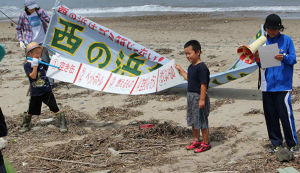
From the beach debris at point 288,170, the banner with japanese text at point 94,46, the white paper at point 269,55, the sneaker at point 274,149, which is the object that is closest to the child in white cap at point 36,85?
the banner with japanese text at point 94,46

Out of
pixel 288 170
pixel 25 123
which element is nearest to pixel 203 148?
pixel 288 170

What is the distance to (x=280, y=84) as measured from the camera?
4.30 metres

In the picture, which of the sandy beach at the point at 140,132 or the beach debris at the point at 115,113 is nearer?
the sandy beach at the point at 140,132

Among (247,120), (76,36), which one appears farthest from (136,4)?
(247,120)

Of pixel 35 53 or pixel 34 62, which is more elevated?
pixel 35 53

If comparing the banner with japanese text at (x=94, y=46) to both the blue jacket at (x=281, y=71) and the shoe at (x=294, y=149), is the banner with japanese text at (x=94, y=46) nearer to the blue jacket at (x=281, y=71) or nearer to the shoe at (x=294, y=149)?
the blue jacket at (x=281, y=71)

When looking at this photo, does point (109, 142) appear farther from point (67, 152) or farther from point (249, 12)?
point (249, 12)

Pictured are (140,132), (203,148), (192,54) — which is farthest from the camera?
(140,132)

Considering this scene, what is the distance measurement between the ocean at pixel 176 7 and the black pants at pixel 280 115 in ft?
59.2

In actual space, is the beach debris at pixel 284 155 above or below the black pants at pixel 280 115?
below

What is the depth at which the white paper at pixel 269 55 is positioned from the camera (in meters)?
4.12

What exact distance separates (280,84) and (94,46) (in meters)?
4.42

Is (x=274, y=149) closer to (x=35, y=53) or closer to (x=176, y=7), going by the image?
(x=35, y=53)

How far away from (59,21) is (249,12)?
19.2 meters
